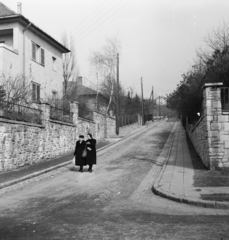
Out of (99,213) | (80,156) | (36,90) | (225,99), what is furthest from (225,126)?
(36,90)

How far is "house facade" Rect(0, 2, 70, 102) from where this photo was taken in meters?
20.9

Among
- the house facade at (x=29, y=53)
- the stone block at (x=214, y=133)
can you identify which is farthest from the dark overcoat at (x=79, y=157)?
the house facade at (x=29, y=53)

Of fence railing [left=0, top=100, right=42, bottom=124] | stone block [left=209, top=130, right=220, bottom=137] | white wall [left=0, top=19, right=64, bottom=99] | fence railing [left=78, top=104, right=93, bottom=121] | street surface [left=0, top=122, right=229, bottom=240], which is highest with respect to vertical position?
white wall [left=0, top=19, right=64, bottom=99]

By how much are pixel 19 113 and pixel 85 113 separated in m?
10.3

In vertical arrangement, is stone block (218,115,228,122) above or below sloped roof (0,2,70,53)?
below

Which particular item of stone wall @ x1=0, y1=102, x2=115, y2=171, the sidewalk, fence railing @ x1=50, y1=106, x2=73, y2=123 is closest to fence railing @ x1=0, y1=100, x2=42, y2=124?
stone wall @ x1=0, y1=102, x2=115, y2=171

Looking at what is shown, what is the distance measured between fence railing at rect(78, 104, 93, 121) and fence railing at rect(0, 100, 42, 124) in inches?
277

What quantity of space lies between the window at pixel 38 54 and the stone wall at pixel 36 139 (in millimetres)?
6024

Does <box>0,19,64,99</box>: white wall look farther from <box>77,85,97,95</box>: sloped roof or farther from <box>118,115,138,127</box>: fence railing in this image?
<box>77,85,97,95</box>: sloped roof

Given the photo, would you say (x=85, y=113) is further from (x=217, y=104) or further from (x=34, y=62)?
(x=217, y=104)

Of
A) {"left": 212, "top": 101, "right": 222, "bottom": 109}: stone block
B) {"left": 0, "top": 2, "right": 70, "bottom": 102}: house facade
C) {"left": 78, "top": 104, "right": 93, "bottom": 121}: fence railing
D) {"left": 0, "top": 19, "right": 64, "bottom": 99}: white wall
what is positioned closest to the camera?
{"left": 212, "top": 101, "right": 222, "bottom": 109}: stone block

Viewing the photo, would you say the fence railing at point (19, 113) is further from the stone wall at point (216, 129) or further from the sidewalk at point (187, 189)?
the stone wall at point (216, 129)

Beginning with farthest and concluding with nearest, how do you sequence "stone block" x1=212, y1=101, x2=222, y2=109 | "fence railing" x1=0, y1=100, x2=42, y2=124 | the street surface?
"fence railing" x1=0, y1=100, x2=42, y2=124 → "stone block" x1=212, y1=101, x2=222, y2=109 → the street surface

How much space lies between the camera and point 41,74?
24.8 metres
